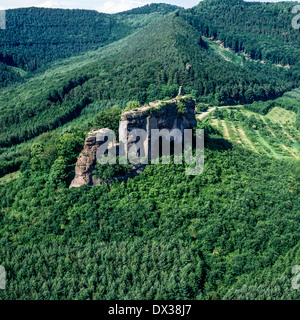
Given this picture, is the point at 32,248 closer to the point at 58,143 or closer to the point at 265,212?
the point at 58,143

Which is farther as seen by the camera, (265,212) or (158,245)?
(265,212)

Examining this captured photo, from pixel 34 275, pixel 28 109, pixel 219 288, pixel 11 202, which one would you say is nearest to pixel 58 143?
pixel 11 202

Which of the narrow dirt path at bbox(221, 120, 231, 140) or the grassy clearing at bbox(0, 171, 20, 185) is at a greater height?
the narrow dirt path at bbox(221, 120, 231, 140)

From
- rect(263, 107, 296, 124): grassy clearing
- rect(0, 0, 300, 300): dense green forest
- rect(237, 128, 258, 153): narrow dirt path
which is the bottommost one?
rect(0, 0, 300, 300): dense green forest

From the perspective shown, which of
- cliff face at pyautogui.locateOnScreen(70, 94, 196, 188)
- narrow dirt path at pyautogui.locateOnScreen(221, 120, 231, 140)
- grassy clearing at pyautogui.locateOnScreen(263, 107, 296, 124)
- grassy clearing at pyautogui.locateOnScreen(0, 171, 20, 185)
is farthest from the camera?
grassy clearing at pyautogui.locateOnScreen(263, 107, 296, 124)

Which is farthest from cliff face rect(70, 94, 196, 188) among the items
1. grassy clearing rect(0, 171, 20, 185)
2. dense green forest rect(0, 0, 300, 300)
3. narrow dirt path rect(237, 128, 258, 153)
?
narrow dirt path rect(237, 128, 258, 153)

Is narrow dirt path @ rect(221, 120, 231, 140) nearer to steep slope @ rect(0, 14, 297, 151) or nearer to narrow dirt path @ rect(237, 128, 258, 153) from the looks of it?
narrow dirt path @ rect(237, 128, 258, 153)

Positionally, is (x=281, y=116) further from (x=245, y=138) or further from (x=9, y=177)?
(x=9, y=177)

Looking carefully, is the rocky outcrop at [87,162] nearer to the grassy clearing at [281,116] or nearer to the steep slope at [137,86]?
the steep slope at [137,86]

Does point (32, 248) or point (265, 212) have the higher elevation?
point (265, 212)

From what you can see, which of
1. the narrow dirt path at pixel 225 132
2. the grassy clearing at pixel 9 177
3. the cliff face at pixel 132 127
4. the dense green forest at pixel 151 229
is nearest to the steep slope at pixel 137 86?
the narrow dirt path at pixel 225 132

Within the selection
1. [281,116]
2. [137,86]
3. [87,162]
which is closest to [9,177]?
[87,162]
